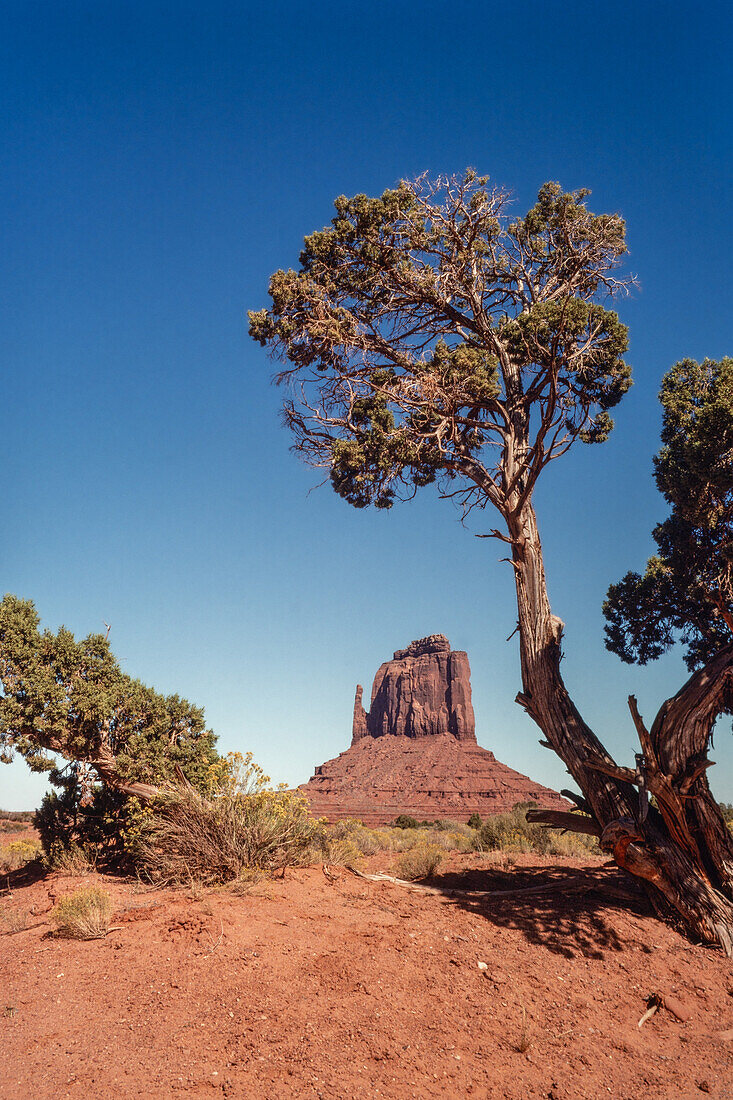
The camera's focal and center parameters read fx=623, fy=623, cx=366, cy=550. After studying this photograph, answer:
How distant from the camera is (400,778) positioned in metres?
88.9

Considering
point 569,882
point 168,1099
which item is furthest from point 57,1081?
point 569,882

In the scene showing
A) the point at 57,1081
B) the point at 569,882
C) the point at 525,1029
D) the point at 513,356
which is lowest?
the point at 57,1081

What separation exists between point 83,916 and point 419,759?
93548 millimetres

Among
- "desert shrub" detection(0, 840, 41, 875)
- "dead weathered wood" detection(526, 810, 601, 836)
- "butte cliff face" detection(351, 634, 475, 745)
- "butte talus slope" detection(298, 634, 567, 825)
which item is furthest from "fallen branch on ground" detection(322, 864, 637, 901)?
"butte cliff face" detection(351, 634, 475, 745)

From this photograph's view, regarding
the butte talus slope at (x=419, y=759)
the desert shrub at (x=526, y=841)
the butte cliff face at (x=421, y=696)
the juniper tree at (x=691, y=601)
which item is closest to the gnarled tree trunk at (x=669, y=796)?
the juniper tree at (x=691, y=601)

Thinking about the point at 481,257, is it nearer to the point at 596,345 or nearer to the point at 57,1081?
the point at 596,345

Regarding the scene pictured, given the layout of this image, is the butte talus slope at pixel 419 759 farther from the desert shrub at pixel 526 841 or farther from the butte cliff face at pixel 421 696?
the desert shrub at pixel 526 841

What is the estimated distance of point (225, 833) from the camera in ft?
26.6

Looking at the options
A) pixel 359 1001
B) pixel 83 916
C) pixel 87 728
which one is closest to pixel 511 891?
pixel 359 1001

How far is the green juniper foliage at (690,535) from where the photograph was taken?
28.4 ft

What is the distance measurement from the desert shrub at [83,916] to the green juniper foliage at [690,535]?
8.82m

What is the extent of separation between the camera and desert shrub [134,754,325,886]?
315 inches

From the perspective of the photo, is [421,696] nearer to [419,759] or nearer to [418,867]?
[419,759]

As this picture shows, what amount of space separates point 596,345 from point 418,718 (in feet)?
342
